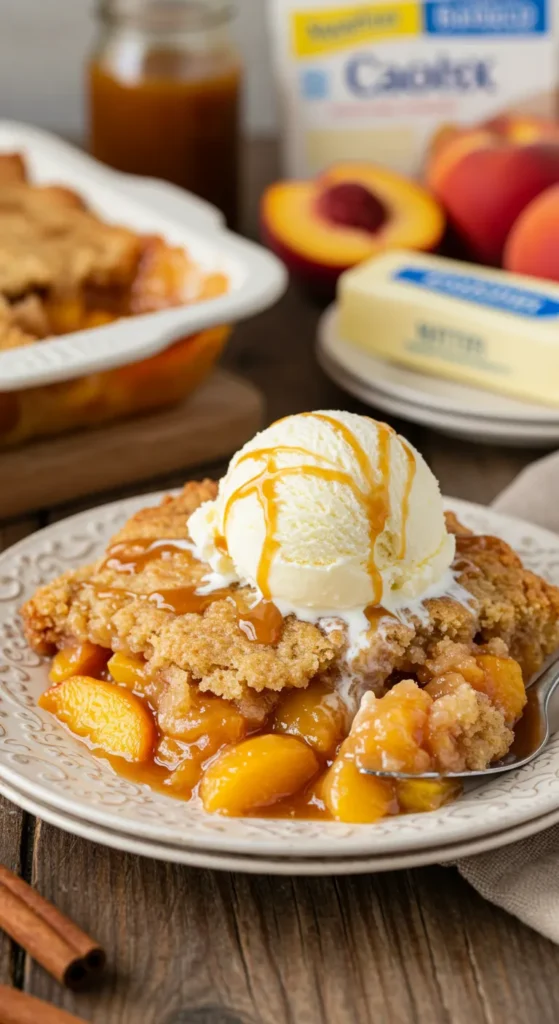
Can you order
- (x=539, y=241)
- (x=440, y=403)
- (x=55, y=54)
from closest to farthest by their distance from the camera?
(x=440, y=403), (x=539, y=241), (x=55, y=54)

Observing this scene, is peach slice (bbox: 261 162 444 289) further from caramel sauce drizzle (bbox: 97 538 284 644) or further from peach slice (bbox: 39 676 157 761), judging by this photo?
peach slice (bbox: 39 676 157 761)

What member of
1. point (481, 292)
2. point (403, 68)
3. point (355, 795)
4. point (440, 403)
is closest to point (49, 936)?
point (355, 795)

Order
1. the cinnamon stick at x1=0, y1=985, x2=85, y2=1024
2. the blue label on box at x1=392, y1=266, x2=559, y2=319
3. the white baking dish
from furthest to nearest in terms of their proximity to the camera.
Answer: the blue label on box at x1=392, y1=266, x2=559, y2=319
the white baking dish
the cinnamon stick at x1=0, y1=985, x2=85, y2=1024

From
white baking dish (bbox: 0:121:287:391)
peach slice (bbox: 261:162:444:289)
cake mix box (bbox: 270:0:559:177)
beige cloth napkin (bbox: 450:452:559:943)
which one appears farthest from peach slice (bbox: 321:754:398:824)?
cake mix box (bbox: 270:0:559:177)

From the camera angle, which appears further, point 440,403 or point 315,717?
point 440,403

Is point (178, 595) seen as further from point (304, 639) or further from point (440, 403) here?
point (440, 403)
